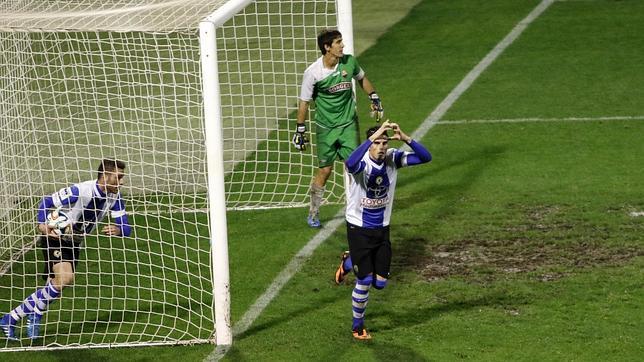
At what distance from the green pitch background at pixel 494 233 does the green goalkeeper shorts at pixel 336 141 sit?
941mm

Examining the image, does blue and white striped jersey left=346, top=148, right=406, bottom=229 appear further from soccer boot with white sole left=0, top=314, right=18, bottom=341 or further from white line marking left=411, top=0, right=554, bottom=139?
white line marking left=411, top=0, right=554, bottom=139

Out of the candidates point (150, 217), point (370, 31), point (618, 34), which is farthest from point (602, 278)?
point (370, 31)

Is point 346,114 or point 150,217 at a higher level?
point 346,114

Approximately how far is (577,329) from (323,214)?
4.80 m

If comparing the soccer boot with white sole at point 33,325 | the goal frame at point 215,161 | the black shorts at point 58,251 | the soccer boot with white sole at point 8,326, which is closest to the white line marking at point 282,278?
the goal frame at point 215,161

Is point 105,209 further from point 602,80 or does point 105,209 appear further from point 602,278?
point 602,80

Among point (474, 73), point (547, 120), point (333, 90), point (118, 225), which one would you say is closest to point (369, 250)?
point (118, 225)

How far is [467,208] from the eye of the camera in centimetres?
1527

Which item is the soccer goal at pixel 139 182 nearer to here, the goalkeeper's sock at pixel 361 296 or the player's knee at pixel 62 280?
the player's knee at pixel 62 280

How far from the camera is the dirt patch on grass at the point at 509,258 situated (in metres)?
13.0

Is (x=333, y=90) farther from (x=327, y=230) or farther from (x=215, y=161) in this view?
(x=215, y=161)

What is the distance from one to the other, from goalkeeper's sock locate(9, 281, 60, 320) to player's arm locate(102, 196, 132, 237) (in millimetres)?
748

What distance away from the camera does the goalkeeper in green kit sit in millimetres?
14117

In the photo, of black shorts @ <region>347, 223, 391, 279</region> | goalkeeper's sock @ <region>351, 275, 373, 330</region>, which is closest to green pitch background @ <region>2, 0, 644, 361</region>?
goalkeeper's sock @ <region>351, 275, 373, 330</region>
